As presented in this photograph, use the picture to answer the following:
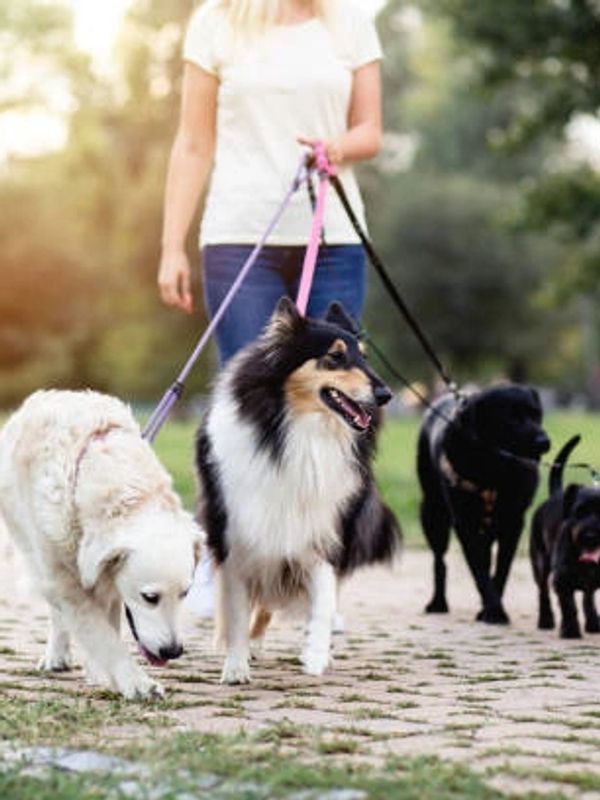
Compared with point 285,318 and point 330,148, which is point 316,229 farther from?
point 285,318

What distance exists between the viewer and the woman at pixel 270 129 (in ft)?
24.1

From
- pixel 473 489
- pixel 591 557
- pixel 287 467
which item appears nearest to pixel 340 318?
pixel 287 467

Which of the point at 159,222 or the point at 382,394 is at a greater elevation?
the point at 159,222

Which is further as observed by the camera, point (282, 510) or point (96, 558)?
point (282, 510)

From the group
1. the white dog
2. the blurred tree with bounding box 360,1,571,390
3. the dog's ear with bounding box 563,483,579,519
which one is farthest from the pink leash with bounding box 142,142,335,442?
the blurred tree with bounding box 360,1,571,390

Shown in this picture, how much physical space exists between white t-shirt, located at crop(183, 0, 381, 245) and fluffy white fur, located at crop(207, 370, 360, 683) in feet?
3.65

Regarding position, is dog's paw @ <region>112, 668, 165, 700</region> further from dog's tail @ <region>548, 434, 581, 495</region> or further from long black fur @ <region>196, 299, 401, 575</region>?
dog's tail @ <region>548, 434, 581, 495</region>

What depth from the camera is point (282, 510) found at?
21.2 feet

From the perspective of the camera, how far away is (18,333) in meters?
58.2

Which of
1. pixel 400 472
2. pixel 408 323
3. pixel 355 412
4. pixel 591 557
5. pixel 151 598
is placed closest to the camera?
pixel 151 598

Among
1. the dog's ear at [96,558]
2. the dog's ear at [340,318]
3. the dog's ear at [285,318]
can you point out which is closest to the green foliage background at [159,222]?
the dog's ear at [340,318]

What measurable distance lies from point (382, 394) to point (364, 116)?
181 centimetres

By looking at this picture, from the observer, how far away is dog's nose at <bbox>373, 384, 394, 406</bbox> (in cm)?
618

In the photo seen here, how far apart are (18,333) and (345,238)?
5172 centimetres
